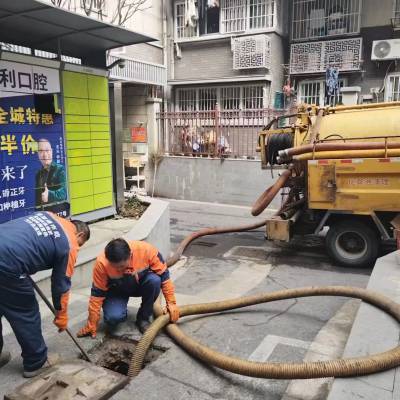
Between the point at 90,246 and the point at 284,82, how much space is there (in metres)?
11.0

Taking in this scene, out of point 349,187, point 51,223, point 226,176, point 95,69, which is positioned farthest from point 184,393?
point 226,176

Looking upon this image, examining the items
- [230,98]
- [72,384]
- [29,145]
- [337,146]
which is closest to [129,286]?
[72,384]

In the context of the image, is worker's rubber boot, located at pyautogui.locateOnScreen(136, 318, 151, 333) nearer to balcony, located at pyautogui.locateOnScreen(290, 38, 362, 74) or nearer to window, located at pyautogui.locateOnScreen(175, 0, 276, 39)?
balcony, located at pyautogui.locateOnScreen(290, 38, 362, 74)

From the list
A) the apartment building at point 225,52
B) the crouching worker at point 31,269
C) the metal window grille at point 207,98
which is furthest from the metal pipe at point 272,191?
the metal window grille at point 207,98

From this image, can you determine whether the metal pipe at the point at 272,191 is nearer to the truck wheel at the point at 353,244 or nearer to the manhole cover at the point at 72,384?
the truck wheel at the point at 353,244

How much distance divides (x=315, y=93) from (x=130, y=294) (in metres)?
12.0

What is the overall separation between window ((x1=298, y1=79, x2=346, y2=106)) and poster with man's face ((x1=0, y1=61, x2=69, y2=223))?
9.97 m

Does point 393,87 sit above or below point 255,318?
above

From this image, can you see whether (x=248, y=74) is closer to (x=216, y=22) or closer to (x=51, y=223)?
(x=216, y=22)

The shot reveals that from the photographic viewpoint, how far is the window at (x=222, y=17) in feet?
45.4

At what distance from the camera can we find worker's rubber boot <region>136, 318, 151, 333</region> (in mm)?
3872

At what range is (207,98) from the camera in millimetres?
14914

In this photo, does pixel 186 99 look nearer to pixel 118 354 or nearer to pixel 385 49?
pixel 385 49

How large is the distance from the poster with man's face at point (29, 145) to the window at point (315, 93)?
32.7 ft
